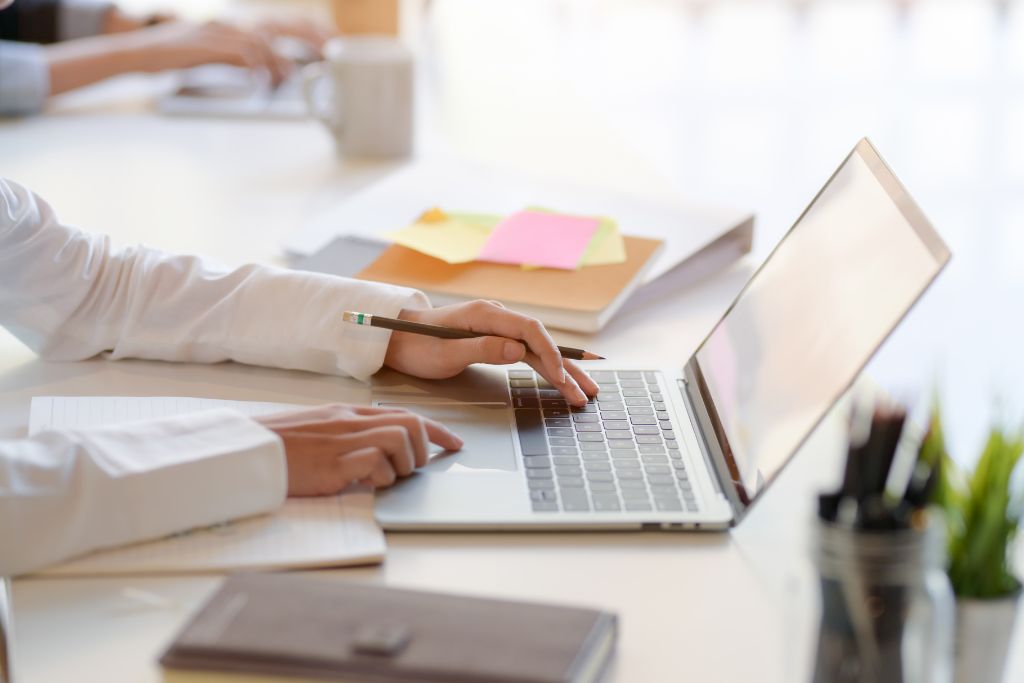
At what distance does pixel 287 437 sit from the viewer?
2.60 feet

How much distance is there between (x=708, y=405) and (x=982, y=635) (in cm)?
39

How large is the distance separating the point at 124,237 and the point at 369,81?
46 cm

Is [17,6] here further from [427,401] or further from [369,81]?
[427,401]

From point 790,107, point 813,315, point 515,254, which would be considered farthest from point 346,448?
point 790,107

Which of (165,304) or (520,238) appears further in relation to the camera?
(520,238)

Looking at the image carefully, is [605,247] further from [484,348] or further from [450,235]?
[484,348]

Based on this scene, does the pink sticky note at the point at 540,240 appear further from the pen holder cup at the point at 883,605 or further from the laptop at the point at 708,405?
the pen holder cup at the point at 883,605

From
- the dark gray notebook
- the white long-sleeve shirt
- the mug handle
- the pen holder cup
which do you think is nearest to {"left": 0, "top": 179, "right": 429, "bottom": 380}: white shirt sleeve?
the white long-sleeve shirt

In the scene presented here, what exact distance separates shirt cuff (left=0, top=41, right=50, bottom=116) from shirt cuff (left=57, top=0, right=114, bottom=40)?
495mm

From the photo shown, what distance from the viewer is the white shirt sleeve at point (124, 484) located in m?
0.69

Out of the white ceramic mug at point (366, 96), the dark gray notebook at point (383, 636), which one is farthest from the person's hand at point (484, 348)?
the white ceramic mug at point (366, 96)

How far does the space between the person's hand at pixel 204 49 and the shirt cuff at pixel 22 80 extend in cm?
17

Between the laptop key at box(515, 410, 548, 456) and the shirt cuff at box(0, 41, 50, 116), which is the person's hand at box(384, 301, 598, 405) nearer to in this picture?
the laptop key at box(515, 410, 548, 456)

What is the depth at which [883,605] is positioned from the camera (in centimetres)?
52
